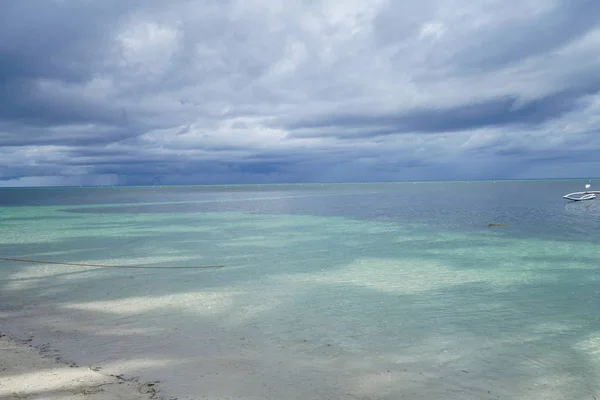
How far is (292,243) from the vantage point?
93.6 ft

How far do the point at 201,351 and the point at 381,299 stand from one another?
21.7 ft

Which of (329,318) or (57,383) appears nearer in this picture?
(57,383)

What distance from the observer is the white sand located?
708cm

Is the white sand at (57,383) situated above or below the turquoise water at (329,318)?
above

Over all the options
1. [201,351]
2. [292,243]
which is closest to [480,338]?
[201,351]

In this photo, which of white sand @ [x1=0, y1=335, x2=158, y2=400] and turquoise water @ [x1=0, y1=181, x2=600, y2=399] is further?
turquoise water @ [x1=0, y1=181, x2=600, y2=399]

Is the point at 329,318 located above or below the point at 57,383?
below

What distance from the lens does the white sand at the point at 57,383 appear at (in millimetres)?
7078

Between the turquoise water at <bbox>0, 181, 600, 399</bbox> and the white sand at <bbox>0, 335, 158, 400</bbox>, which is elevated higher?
the white sand at <bbox>0, 335, 158, 400</bbox>

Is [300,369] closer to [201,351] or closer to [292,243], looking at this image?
[201,351]

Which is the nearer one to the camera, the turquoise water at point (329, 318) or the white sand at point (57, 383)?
the white sand at point (57, 383)

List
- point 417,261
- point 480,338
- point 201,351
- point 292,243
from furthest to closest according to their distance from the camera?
point 292,243
point 417,261
point 480,338
point 201,351

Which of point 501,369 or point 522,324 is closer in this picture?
point 501,369

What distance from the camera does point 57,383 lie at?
754 centimetres
